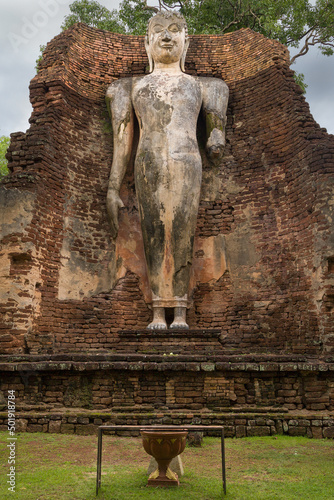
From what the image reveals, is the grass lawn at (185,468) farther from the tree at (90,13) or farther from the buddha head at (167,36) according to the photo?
the tree at (90,13)

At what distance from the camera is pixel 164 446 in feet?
13.6

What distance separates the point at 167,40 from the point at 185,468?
8598 mm

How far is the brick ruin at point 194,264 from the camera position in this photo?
22.2 feet

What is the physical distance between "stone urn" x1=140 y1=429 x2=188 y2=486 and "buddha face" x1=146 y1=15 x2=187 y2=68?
856 cm

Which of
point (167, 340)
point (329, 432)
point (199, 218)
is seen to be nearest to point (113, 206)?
point (199, 218)

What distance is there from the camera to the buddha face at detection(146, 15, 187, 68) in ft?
35.2

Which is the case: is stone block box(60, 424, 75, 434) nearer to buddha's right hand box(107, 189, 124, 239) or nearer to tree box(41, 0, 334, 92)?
buddha's right hand box(107, 189, 124, 239)

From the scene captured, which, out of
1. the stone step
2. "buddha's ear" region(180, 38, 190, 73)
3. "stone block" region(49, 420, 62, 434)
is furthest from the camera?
"buddha's ear" region(180, 38, 190, 73)

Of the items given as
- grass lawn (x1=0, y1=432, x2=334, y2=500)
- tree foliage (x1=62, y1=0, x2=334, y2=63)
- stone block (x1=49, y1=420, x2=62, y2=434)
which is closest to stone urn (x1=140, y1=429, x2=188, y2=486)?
grass lawn (x1=0, y1=432, x2=334, y2=500)

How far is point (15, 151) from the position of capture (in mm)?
9844

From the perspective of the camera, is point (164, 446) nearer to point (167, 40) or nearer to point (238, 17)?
point (167, 40)

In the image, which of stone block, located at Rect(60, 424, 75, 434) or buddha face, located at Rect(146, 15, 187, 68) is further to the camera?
buddha face, located at Rect(146, 15, 187, 68)

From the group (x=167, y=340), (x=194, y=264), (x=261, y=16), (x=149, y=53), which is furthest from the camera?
(x=261, y=16)

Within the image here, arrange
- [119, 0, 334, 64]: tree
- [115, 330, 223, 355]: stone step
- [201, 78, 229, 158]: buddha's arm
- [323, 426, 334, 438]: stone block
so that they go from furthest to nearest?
[119, 0, 334, 64]: tree < [201, 78, 229, 158]: buddha's arm < [115, 330, 223, 355]: stone step < [323, 426, 334, 438]: stone block
